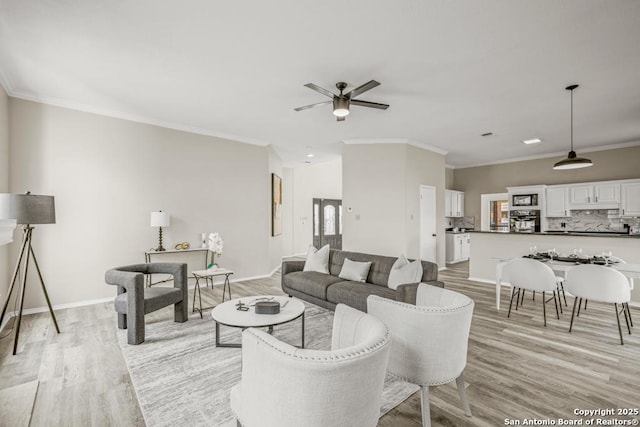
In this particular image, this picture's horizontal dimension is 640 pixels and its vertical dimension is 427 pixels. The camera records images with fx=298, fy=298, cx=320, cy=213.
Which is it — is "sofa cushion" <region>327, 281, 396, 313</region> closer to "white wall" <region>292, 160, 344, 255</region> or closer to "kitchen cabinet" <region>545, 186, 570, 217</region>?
"white wall" <region>292, 160, 344, 255</region>

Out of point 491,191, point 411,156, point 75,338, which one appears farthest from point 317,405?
point 491,191

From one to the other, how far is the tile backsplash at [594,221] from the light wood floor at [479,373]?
399cm

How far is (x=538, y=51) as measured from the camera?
2947 millimetres

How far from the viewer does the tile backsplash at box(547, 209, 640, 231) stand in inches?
267

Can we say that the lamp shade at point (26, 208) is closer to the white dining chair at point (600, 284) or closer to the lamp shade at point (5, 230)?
the lamp shade at point (5, 230)

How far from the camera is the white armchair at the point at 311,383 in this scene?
111 centimetres

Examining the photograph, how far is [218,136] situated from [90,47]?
2.94 m

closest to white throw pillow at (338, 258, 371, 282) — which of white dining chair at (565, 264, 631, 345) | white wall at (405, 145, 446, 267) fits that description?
white dining chair at (565, 264, 631, 345)

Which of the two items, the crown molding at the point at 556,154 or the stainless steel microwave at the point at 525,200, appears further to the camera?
the stainless steel microwave at the point at 525,200

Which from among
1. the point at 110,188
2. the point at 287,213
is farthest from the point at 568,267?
the point at 287,213

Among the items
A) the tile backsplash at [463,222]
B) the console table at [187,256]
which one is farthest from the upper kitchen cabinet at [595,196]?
the console table at [187,256]

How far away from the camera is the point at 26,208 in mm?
2943

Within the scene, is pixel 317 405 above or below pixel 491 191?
below

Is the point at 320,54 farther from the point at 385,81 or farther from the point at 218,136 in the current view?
the point at 218,136
